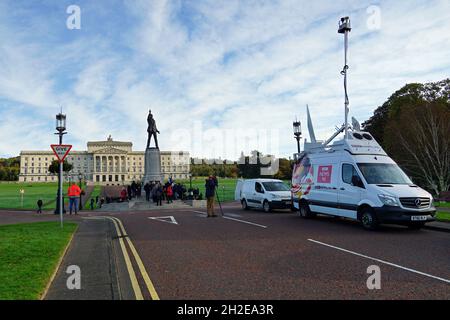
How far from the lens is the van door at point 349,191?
11977mm

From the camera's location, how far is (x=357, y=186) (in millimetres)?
11992

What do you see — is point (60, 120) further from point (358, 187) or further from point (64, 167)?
point (64, 167)

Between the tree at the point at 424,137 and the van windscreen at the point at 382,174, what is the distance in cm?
1913

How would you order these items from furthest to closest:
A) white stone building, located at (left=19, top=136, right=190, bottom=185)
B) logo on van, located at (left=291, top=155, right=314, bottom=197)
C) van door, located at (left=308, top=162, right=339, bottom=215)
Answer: white stone building, located at (left=19, top=136, right=190, bottom=185) < logo on van, located at (left=291, top=155, right=314, bottom=197) < van door, located at (left=308, top=162, right=339, bottom=215)

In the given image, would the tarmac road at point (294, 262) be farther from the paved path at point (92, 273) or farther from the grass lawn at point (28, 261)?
the grass lawn at point (28, 261)

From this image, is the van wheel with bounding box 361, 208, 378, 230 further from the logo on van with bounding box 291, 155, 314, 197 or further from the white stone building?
the white stone building

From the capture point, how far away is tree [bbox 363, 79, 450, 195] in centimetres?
2965

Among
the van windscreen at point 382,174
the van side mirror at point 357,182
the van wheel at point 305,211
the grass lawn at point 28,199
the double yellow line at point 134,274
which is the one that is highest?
the van windscreen at point 382,174

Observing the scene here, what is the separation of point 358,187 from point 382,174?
0.93 meters

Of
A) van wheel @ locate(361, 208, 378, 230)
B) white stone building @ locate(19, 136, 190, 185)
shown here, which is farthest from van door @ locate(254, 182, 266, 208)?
white stone building @ locate(19, 136, 190, 185)

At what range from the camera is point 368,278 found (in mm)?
5965

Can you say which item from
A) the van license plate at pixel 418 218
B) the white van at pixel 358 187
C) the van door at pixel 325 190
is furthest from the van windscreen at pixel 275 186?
the van license plate at pixel 418 218

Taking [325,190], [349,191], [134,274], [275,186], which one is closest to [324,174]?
[325,190]
